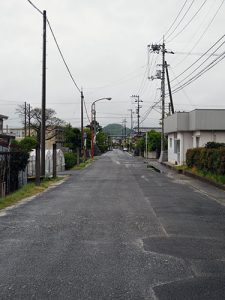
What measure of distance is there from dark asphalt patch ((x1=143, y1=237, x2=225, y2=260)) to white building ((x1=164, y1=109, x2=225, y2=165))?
1085 inches

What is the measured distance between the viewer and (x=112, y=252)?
729 cm

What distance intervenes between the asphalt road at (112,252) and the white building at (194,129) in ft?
74.2

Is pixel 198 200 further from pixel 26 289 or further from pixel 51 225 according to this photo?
pixel 26 289

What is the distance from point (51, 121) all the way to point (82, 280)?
87644 mm

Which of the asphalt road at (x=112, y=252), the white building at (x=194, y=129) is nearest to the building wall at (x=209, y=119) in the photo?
the white building at (x=194, y=129)

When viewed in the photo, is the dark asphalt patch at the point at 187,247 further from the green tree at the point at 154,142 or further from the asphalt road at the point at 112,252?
the green tree at the point at 154,142

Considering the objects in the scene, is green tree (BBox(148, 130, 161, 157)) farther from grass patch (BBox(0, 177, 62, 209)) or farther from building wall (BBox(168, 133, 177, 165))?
grass patch (BBox(0, 177, 62, 209))

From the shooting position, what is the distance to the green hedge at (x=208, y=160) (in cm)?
2100

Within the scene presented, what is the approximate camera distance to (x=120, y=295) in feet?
16.8

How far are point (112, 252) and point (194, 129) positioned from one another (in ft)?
97.6

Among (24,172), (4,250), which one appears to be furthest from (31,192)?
(4,250)

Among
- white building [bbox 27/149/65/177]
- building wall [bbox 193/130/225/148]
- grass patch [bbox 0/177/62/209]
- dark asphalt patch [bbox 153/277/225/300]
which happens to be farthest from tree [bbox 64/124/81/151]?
dark asphalt patch [bbox 153/277/225/300]

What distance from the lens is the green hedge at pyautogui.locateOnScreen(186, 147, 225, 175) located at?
21.0m

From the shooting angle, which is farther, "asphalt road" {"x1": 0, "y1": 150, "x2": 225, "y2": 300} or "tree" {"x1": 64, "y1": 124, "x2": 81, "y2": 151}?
"tree" {"x1": 64, "y1": 124, "x2": 81, "y2": 151}
